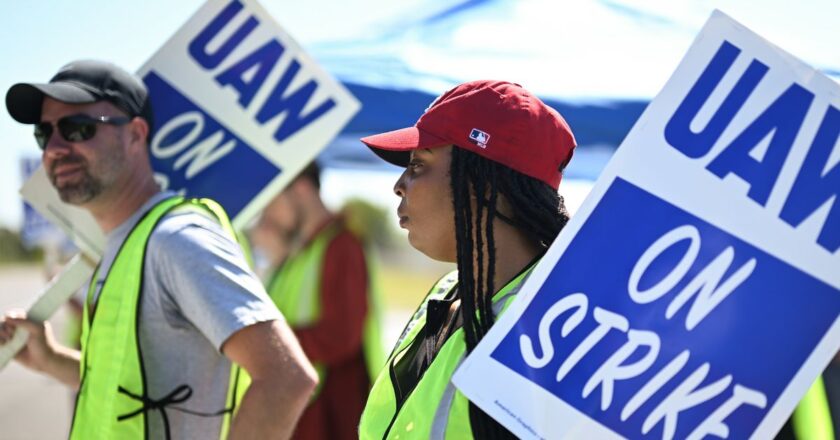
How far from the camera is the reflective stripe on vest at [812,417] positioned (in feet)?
6.29

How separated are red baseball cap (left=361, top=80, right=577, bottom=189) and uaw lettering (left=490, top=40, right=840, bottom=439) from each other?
1.04 ft

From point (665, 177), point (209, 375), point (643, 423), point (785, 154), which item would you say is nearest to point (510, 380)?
point (643, 423)

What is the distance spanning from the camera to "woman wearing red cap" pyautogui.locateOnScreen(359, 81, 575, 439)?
169 centimetres

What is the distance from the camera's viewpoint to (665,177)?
1.44 metres

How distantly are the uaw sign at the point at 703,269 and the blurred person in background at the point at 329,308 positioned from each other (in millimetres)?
2608

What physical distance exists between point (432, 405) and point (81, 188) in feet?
4.63

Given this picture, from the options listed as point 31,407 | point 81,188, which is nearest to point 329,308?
point 81,188

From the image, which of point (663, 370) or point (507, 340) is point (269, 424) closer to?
point (507, 340)

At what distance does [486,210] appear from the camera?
1.76 metres

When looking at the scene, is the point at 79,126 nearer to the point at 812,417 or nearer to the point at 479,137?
the point at 479,137

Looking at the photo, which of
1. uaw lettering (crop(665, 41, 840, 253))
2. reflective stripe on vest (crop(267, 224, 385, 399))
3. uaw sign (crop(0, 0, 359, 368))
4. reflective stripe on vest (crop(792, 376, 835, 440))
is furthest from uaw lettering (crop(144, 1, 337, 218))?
uaw lettering (crop(665, 41, 840, 253))

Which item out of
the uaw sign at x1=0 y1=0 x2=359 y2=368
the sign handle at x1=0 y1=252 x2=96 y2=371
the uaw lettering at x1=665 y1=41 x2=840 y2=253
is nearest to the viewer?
the uaw lettering at x1=665 y1=41 x2=840 y2=253

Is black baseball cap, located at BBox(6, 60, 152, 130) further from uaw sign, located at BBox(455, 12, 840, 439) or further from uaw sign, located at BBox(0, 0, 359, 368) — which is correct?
uaw sign, located at BBox(455, 12, 840, 439)

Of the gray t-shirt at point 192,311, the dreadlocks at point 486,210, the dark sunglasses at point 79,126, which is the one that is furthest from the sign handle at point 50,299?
the dreadlocks at point 486,210
